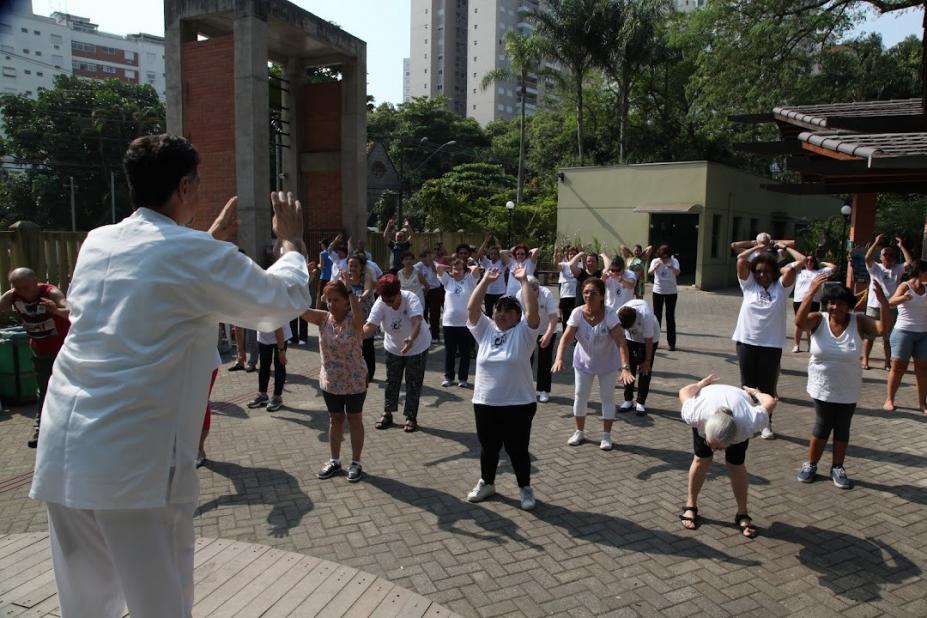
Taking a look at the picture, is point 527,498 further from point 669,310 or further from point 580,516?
point 669,310

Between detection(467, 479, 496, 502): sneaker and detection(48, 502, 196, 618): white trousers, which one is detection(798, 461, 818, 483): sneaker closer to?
detection(467, 479, 496, 502): sneaker

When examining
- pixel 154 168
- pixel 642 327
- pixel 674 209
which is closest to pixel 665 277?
pixel 642 327

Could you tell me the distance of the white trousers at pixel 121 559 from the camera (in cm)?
198

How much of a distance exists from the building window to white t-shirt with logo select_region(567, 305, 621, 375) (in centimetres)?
2071

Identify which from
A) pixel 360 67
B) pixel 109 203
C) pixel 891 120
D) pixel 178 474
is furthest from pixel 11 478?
pixel 109 203

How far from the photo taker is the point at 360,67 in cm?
1565

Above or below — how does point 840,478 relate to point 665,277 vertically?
below

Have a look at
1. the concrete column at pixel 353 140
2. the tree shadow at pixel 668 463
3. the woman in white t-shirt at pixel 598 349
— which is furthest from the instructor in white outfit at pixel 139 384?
the concrete column at pixel 353 140

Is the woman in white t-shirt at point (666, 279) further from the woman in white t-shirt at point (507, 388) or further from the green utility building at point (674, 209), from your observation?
the green utility building at point (674, 209)

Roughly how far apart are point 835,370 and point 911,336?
11.7 feet

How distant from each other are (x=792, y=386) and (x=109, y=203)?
47.3 m

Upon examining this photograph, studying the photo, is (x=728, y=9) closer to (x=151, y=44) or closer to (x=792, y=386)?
(x=792, y=386)

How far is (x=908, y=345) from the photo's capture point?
7.95 meters

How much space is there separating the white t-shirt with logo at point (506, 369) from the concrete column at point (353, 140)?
11.3 metres
